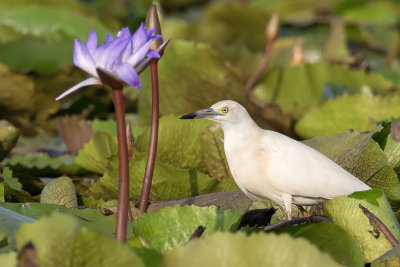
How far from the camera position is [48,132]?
365 centimetres

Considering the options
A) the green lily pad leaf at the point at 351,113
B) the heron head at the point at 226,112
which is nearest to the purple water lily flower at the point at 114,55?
the heron head at the point at 226,112

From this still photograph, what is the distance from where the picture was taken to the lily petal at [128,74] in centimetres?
125

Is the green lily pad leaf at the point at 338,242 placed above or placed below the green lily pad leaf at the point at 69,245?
below

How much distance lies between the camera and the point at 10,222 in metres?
1.65

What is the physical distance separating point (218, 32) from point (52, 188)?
3.25 meters

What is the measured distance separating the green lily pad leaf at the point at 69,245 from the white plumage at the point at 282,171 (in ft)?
2.30

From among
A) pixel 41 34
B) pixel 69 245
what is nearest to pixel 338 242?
pixel 69 245

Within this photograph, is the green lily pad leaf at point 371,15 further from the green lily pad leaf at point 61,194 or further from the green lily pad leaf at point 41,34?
the green lily pad leaf at point 61,194

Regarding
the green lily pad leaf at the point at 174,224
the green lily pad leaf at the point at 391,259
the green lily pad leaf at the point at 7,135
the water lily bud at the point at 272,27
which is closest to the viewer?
the green lily pad leaf at the point at 391,259

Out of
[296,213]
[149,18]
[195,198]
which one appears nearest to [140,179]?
[195,198]

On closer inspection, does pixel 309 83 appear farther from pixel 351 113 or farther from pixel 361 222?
pixel 361 222

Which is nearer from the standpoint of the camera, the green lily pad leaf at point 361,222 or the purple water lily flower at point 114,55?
the purple water lily flower at point 114,55

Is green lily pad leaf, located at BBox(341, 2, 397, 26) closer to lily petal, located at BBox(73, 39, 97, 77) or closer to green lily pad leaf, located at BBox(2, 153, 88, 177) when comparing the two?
green lily pad leaf, located at BBox(2, 153, 88, 177)

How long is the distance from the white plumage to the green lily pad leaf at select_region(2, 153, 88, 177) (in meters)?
0.89
